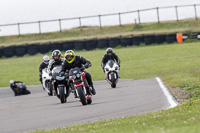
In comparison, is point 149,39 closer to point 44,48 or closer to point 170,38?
point 170,38

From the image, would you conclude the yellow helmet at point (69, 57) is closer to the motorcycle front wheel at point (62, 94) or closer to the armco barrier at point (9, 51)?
the motorcycle front wheel at point (62, 94)

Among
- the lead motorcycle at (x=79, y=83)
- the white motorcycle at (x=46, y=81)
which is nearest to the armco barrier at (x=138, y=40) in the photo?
the white motorcycle at (x=46, y=81)

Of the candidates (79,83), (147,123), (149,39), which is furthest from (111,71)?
(149,39)

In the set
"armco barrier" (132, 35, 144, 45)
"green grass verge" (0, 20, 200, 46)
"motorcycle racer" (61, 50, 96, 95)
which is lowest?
"motorcycle racer" (61, 50, 96, 95)

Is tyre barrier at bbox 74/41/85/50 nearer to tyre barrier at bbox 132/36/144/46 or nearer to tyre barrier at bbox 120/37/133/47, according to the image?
tyre barrier at bbox 120/37/133/47

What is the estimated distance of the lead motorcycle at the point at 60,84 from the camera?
46.9ft

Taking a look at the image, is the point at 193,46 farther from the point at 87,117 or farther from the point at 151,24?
the point at 87,117

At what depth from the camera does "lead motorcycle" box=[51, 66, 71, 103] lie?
14.3 metres

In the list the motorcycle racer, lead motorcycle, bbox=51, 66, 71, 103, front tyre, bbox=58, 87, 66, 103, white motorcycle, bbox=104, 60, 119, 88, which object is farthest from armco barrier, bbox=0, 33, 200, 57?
the motorcycle racer

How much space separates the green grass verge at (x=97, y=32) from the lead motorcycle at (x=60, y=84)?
34.9 m

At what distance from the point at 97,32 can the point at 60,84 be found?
132 ft

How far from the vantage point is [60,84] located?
47.1 ft

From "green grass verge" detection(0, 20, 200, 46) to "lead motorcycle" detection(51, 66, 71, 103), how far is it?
114ft

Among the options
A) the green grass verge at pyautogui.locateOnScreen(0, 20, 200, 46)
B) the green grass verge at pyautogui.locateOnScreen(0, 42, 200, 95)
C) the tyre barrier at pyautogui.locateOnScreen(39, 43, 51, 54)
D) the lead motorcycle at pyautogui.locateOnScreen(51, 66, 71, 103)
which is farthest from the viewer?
the green grass verge at pyautogui.locateOnScreen(0, 20, 200, 46)
